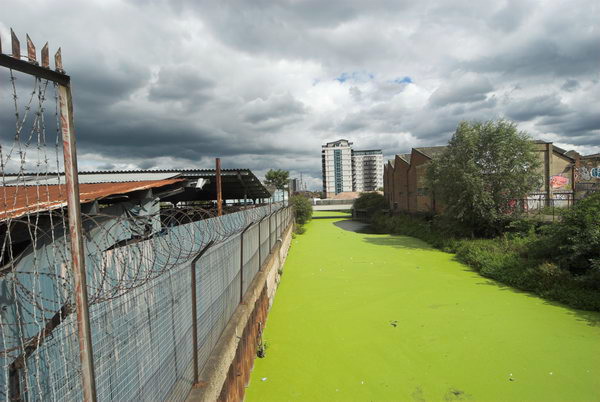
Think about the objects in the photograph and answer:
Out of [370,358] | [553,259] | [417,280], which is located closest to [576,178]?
[553,259]

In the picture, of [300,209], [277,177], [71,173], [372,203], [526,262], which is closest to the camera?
[71,173]

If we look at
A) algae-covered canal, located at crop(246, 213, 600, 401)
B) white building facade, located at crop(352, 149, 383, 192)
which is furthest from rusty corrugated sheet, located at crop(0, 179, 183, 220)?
white building facade, located at crop(352, 149, 383, 192)

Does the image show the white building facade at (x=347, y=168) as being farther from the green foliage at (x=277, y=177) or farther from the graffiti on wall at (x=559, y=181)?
the graffiti on wall at (x=559, y=181)

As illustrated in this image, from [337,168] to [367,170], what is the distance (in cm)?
1499

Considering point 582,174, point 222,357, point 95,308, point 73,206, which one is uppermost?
point 582,174

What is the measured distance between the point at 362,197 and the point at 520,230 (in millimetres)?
28878

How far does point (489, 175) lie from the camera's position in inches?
632

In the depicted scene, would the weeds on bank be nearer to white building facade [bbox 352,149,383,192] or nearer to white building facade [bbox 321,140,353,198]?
white building facade [bbox 321,140,353,198]

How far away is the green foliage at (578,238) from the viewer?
8.80 m

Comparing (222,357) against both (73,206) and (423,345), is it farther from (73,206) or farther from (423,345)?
(423,345)

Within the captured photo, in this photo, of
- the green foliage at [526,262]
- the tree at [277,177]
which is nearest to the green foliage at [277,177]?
the tree at [277,177]

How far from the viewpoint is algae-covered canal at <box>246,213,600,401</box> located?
488 centimetres

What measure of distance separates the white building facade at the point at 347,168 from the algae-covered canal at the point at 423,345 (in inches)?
4213

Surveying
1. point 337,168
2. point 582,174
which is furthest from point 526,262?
point 337,168
